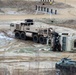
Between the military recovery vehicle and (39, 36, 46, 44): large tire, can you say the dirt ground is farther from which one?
the military recovery vehicle

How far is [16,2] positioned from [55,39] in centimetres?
2899

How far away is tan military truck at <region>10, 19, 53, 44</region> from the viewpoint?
35.8 meters

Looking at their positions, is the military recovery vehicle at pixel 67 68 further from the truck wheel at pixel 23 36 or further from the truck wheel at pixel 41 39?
the truck wheel at pixel 23 36

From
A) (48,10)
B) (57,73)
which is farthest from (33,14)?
(57,73)

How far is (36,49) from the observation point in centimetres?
3391

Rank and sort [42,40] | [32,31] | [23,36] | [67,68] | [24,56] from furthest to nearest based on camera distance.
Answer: [23,36] → [32,31] → [42,40] → [24,56] → [67,68]

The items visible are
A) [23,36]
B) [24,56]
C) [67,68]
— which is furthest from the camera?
[23,36]

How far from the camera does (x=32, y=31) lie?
36.6 metres

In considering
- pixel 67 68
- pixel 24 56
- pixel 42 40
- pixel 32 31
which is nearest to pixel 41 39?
pixel 42 40

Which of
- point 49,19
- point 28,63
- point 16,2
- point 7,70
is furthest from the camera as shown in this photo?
point 16,2

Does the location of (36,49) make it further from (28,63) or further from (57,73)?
(57,73)

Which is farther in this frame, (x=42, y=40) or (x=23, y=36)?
(x=23, y=36)

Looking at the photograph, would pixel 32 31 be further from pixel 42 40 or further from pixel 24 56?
pixel 24 56

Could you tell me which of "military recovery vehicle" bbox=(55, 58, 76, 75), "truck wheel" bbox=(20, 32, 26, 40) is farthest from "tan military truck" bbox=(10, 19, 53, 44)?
"military recovery vehicle" bbox=(55, 58, 76, 75)
